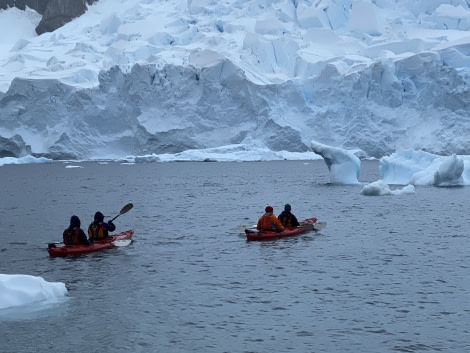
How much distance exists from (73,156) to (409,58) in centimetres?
2454

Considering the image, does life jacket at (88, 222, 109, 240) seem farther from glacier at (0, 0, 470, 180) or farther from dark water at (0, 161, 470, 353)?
glacier at (0, 0, 470, 180)

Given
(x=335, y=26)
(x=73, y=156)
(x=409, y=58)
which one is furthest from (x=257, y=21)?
(x=73, y=156)

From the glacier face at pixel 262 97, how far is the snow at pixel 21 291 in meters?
37.2

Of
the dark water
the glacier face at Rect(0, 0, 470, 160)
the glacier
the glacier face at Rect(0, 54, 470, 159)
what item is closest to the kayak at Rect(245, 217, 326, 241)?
the dark water

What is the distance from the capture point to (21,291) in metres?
9.72

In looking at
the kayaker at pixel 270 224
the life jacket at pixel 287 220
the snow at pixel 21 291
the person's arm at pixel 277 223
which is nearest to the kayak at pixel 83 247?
the kayaker at pixel 270 224

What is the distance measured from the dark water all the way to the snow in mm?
205

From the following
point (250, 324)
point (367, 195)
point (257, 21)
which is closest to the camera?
point (250, 324)

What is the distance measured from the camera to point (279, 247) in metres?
15.1

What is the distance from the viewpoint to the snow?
9.65m

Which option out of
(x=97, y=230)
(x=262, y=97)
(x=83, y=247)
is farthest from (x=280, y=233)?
(x=262, y=97)

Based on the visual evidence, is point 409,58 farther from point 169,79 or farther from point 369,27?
point 169,79

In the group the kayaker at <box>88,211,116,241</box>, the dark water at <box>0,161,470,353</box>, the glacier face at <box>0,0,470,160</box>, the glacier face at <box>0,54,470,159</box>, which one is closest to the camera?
the dark water at <box>0,161,470,353</box>

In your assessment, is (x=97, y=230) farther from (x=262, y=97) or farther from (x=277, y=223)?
(x=262, y=97)
